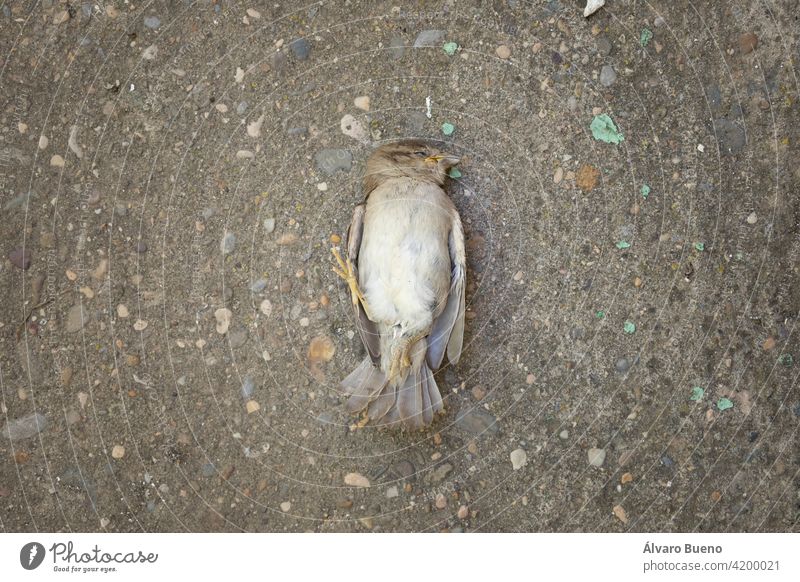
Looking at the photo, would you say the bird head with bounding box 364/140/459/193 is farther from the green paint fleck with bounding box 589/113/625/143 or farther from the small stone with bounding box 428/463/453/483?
the small stone with bounding box 428/463/453/483

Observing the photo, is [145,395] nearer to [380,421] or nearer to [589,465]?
[380,421]

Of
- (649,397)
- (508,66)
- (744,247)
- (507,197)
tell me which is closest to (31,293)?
(507,197)

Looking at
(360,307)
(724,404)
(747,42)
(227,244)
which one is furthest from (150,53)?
(724,404)

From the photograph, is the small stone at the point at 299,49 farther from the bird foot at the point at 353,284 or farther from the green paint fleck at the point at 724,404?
the green paint fleck at the point at 724,404

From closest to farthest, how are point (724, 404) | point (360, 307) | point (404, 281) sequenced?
point (404, 281), point (360, 307), point (724, 404)

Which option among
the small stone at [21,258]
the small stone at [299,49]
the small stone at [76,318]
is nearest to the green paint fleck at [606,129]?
the small stone at [299,49]

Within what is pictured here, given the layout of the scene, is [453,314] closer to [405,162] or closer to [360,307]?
[360,307]

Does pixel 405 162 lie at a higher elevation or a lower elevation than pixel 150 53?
lower
